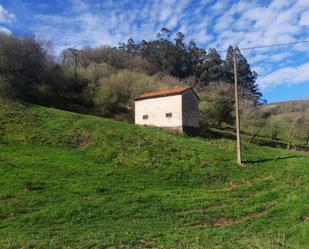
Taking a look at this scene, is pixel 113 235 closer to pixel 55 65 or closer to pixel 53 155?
pixel 53 155

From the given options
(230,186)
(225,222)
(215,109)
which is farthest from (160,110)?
(215,109)

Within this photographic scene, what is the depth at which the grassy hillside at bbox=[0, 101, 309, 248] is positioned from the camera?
1549 cm

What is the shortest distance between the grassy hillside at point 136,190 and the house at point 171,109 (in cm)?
533

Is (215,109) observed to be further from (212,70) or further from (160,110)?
(212,70)

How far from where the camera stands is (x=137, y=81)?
68.8 metres

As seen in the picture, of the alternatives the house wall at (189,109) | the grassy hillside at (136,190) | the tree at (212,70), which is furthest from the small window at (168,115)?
the tree at (212,70)

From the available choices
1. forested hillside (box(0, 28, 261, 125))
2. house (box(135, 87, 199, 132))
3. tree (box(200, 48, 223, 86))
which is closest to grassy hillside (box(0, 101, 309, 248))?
house (box(135, 87, 199, 132))

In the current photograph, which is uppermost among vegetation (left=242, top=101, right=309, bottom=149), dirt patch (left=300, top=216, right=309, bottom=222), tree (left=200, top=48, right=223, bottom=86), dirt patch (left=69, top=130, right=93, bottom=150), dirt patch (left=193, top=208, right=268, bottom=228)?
tree (left=200, top=48, right=223, bottom=86)

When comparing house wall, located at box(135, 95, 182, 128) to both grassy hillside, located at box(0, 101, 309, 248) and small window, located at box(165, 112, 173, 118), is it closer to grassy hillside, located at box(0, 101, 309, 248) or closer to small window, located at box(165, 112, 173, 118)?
small window, located at box(165, 112, 173, 118)

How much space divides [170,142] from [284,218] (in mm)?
17835

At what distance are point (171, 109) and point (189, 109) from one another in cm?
211

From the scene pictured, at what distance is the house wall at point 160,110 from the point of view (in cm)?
4503

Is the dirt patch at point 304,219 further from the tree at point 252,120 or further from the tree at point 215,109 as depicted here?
the tree at point 215,109

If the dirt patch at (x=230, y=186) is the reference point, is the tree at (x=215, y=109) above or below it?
above
